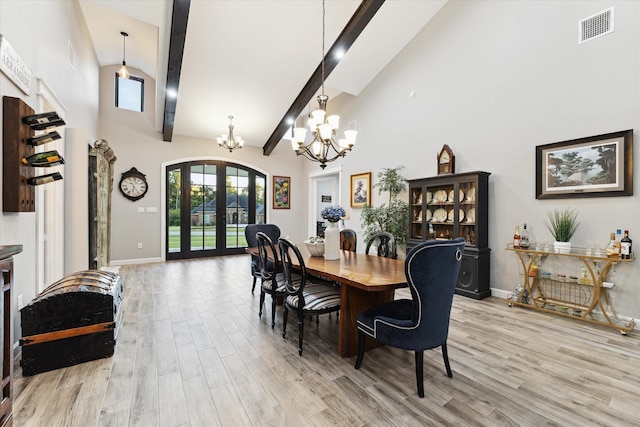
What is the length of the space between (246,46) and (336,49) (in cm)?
149

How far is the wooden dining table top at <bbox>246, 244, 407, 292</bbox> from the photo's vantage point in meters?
2.04

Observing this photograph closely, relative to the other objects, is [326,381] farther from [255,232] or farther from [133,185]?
[133,185]

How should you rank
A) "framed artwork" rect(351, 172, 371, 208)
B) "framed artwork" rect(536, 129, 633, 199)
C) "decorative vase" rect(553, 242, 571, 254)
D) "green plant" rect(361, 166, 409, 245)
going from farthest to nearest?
1. "framed artwork" rect(351, 172, 371, 208)
2. "green plant" rect(361, 166, 409, 245)
3. "decorative vase" rect(553, 242, 571, 254)
4. "framed artwork" rect(536, 129, 633, 199)

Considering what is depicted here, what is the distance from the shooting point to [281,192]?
27.0 ft

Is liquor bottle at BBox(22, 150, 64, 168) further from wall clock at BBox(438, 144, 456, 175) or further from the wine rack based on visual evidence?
wall clock at BBox(438, 144, 456, 175)

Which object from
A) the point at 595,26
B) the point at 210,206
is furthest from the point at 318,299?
the point at 210,206

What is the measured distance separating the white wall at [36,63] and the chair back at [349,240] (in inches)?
122

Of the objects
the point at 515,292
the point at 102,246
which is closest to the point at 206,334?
the point at 102,246

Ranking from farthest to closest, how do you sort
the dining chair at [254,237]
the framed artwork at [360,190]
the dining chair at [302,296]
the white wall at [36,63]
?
the framed artwork at [360,190] → the dining chair at [254,237] → the dining chair at [302,296] → the white wall at [36,63]

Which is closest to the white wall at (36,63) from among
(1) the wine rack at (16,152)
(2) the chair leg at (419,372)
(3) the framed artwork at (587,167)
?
(1) the wine rack at (16,152)

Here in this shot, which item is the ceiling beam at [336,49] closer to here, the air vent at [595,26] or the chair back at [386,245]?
the air vent at [595,26]

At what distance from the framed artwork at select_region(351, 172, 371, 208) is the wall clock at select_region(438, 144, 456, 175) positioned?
5.65 feet

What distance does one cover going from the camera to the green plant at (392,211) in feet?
17.1

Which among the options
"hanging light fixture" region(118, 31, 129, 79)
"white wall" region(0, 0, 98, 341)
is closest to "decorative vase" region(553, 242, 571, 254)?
"white wall" region(0, 0, 98, 341)
